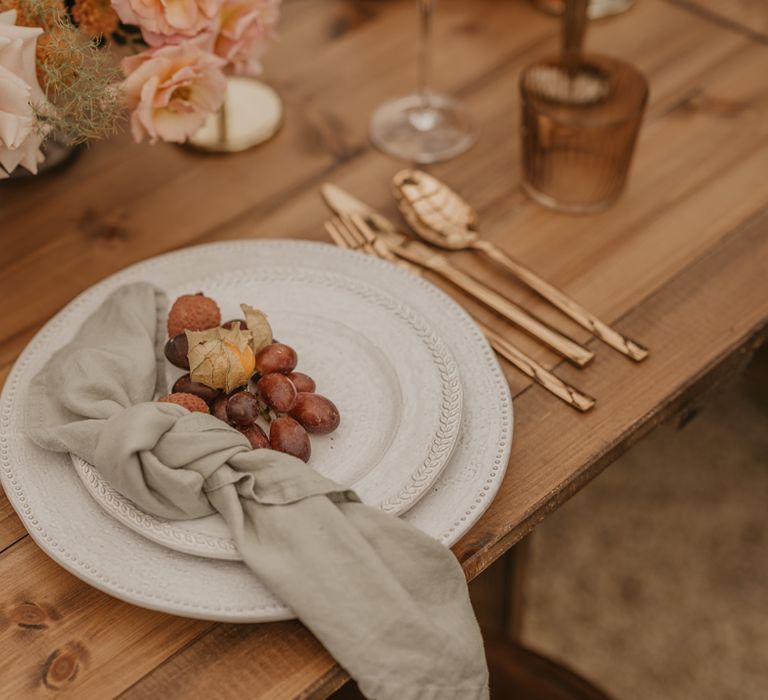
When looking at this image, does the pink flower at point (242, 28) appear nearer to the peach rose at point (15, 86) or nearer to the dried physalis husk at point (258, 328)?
the peach rose at point (15, 86)

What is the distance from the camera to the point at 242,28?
0.91 m

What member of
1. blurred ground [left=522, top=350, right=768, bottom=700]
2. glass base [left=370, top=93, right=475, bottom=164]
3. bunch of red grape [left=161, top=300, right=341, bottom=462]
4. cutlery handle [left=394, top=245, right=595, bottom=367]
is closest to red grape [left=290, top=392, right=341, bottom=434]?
bunch of red grape [left=161, top=300, right=341, bottom=462]

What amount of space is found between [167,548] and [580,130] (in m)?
0.56

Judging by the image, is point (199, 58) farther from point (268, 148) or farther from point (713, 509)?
point (713, 509)

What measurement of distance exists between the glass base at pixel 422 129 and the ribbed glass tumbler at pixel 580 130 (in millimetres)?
98

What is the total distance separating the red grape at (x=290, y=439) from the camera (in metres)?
0.70

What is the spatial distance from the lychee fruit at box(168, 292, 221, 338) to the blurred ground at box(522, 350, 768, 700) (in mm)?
758

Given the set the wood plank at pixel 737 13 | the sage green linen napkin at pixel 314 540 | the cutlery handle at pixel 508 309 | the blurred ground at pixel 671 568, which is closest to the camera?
the sage green linen napkin at pixel 314 540

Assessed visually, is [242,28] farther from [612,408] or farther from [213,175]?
[612,408]

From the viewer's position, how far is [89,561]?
65cm

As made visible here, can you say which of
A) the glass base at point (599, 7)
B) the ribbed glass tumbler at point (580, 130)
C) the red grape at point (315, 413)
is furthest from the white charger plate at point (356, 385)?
the glass base at point (599, 7)

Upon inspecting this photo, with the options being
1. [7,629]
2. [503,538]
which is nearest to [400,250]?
[503,538]

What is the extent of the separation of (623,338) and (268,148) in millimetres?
473

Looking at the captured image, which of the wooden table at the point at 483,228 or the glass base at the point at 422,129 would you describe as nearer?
the wooden table at the point at 483,228
